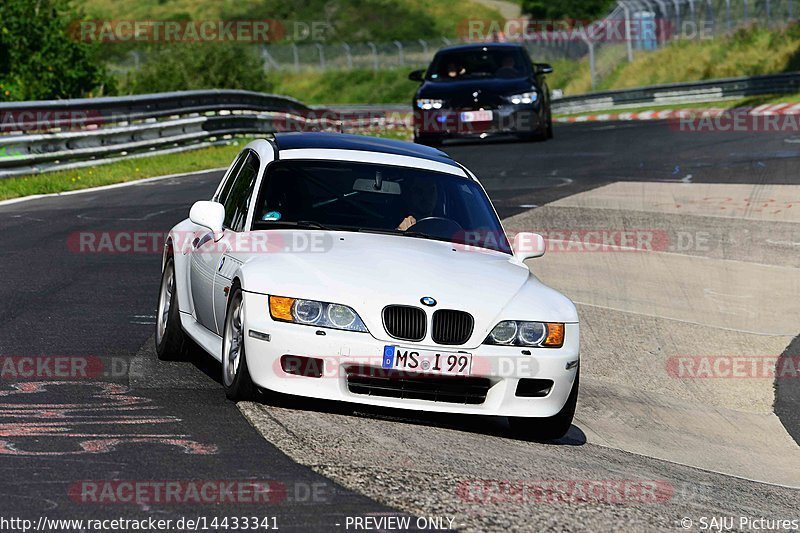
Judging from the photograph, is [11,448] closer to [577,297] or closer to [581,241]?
[577,297]

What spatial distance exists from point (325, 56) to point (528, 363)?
2714 inches

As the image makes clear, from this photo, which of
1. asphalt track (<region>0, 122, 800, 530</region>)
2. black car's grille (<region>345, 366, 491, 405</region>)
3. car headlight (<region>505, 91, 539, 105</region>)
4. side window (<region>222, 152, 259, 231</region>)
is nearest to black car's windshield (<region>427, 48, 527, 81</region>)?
car headlight (<region>505, 91, 539, 105</region>)

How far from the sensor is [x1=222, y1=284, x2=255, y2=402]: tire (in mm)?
7270

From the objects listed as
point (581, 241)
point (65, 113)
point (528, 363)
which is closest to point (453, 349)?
point (528, 363)

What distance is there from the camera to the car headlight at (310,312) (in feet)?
23.4

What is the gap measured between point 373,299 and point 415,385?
485mm

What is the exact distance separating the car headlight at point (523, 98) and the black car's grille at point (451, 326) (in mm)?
17375

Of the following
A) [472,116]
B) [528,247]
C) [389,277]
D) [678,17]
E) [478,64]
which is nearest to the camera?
[389,277]

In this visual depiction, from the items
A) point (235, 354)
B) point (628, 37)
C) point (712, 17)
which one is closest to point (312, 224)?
point (235, 354)

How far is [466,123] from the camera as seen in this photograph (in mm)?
24156

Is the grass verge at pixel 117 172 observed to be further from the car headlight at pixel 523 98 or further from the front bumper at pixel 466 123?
the car headlight at pixel 523 98

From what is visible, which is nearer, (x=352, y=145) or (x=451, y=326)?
(x=451, y=326)

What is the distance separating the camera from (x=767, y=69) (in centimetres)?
4850

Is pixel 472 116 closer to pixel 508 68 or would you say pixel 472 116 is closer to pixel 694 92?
pixel 508 68
